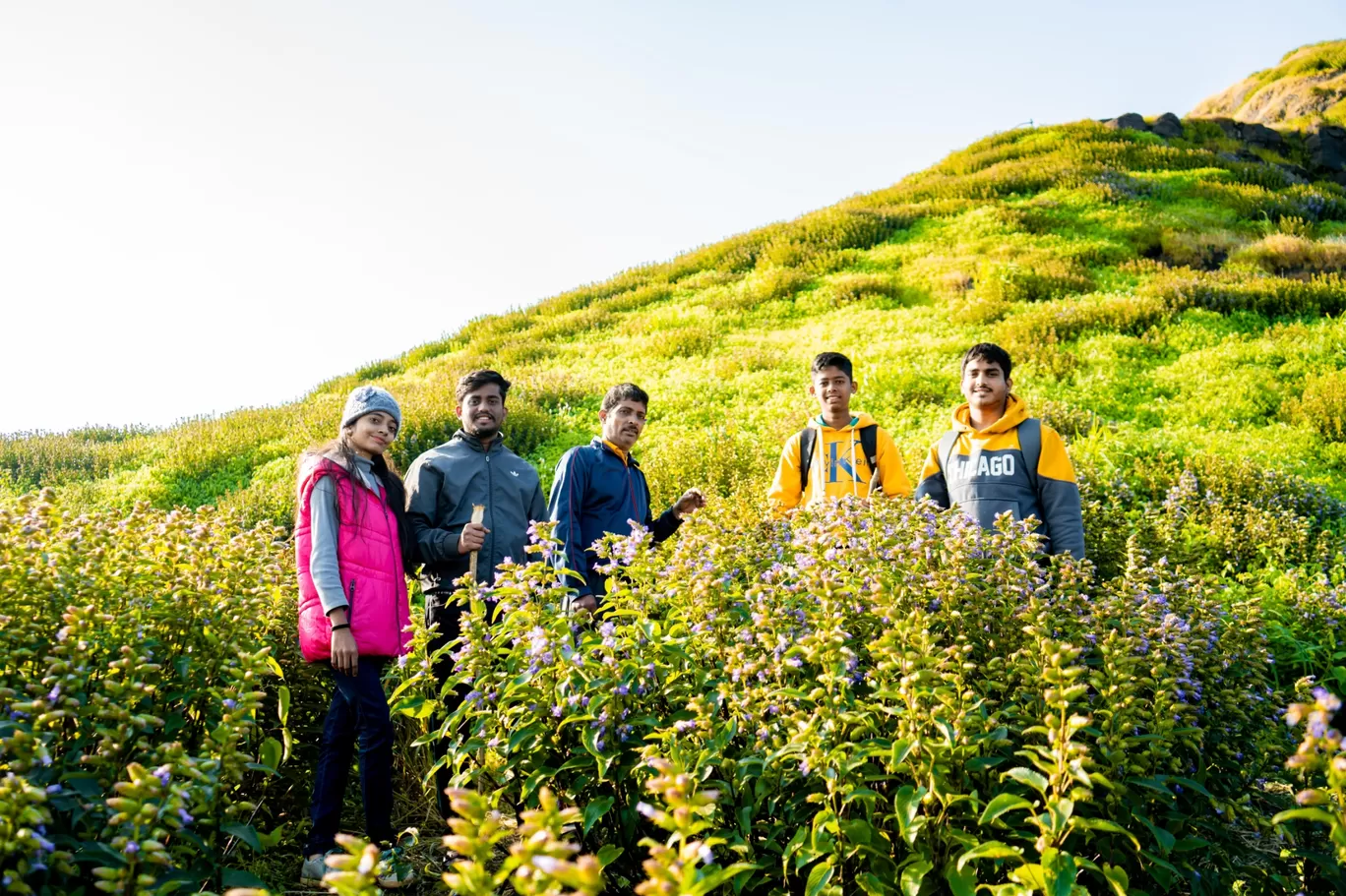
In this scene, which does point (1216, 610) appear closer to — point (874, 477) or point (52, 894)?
point (874, 477)

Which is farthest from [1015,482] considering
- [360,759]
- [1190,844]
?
[360,759]

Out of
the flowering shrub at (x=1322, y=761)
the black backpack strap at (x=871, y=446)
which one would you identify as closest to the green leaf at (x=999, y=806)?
the flowering shrub at (x=1322, y=761)

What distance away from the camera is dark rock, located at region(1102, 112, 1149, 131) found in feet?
86.6

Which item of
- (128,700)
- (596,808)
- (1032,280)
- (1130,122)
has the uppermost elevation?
(1130,122)

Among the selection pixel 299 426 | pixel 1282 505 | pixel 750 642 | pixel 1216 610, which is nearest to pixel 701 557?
pixel 750 642

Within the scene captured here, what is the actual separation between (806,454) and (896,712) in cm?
298

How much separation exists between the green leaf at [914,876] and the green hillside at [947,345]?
14.5 feet

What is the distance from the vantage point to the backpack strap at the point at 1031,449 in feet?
15.2

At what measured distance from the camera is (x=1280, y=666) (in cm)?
542

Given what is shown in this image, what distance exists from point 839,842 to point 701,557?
1.24 m

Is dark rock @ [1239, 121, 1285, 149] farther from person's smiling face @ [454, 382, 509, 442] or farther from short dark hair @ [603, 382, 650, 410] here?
person's smiling face @ [454, 382, 509, 442]

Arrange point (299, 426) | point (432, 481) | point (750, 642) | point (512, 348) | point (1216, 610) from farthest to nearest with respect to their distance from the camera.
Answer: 1. point (512, 348)
2. point (299, 426)
3. point (432, 481)
4. point (1216, 610)
5. point (750, 642)

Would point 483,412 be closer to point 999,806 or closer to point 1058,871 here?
point 999,806

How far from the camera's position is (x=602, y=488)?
5.11 metres
